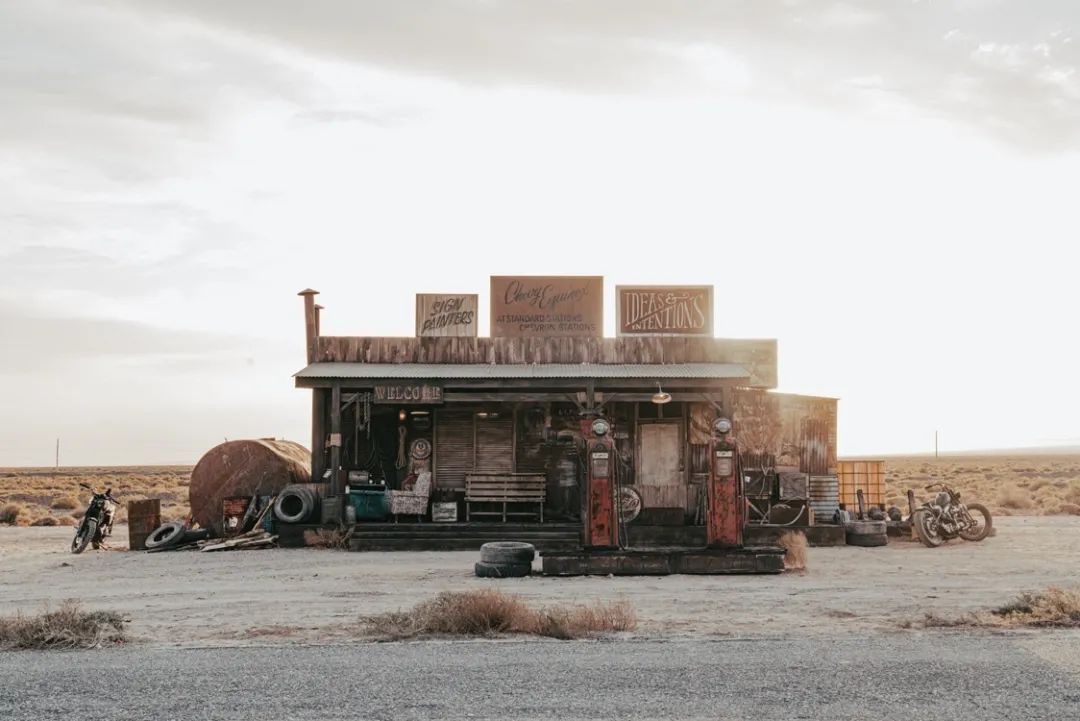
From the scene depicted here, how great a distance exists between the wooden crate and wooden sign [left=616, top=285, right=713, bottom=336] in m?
4.32

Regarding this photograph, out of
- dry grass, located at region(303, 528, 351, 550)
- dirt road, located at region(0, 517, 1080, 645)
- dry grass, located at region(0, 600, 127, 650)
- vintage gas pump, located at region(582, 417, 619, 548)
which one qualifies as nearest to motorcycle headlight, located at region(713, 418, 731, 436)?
vintage gas pump, located at region(582, 417, 619, 548)

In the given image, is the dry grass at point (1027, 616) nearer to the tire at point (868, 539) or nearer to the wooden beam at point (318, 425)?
the tire at point (868, 539)

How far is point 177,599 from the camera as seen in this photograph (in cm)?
1356

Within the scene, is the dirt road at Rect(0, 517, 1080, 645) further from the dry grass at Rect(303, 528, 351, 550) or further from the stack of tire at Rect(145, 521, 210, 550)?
the stack of tire at Rect(145, 521, 210, 550)

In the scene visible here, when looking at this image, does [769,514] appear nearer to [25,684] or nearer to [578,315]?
[578,315]

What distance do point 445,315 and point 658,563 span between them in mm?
9762

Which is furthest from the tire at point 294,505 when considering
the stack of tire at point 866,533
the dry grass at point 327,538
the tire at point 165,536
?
the stack of tire at point 866,533

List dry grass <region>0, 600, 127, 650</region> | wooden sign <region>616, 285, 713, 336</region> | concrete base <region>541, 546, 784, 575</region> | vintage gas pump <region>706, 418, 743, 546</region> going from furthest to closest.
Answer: wooden sign <region>616, 285, 713, 336</region> → vintage gas pump <region>706, 418, 743, 546</region> → concrete base <region>541, 546, 784, 575</region> → dry grass <region>0, 600, 127, 650</region>

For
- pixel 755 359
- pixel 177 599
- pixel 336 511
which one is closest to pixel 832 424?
pixel 755 359

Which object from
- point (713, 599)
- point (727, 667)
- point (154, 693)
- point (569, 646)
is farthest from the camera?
point (713, 599)

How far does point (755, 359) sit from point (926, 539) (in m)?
5.25

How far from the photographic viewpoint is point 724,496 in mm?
16297

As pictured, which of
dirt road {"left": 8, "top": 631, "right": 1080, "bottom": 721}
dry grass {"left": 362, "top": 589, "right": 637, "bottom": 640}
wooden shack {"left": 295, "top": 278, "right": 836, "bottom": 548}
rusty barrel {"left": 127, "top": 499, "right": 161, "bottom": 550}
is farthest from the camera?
wooden shack {"left": 295, "top": 278, "right": 836, "bottom": 548}

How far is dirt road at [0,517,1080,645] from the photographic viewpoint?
440 inches
